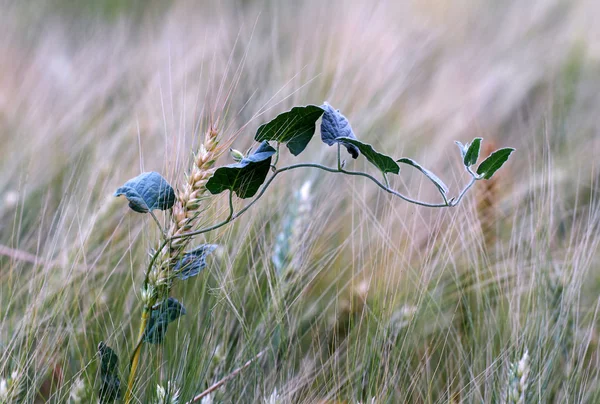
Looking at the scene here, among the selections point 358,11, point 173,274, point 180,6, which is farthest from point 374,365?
point 180,6

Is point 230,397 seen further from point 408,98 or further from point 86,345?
point 408,98

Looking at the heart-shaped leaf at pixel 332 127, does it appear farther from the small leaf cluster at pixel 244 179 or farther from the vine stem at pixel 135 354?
the vine stem at pixel 135 354

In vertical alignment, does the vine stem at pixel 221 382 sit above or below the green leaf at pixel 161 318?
below

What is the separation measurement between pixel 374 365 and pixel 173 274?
0.82 ft

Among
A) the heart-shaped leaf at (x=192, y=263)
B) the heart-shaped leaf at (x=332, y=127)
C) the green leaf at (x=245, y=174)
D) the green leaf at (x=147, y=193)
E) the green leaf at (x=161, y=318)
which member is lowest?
the green leaf at (x=161, y=318)

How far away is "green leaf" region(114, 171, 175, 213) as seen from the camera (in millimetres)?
575

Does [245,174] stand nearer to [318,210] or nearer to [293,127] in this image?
[293,127]

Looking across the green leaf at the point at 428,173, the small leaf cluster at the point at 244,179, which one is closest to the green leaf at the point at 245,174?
the small leaf cluster at the point at 244,179

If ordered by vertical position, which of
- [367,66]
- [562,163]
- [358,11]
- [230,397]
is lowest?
[230,397]

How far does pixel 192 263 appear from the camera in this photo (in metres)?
0.61

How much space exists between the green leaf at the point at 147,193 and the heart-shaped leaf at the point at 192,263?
6cm

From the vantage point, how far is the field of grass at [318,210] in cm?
73

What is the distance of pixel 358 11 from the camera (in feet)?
5.68

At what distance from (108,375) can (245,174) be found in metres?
A: 0.26
